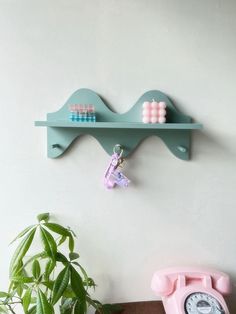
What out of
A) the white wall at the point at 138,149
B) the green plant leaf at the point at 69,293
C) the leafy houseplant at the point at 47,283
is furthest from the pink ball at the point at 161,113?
the green plant leaf at the point at 69,293

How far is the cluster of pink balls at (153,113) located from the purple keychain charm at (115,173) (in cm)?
13

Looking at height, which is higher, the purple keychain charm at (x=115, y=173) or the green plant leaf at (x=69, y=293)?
the purple keychain charm at (x=115, y=173)

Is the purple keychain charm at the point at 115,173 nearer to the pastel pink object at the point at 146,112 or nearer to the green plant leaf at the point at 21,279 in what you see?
the pastel pink object at the point at 146,112

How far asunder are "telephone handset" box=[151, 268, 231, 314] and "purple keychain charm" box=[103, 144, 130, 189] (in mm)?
335

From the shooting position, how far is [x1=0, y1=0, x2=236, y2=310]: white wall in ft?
2.80

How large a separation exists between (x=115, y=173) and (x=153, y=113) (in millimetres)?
227

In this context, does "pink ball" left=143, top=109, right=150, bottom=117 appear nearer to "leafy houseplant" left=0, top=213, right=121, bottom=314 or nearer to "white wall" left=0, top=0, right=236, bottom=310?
"white wall" left=0, top=0, right=236, bottom=310

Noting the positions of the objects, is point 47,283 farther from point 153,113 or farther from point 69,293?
point 153,113

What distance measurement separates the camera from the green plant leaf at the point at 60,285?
70cm

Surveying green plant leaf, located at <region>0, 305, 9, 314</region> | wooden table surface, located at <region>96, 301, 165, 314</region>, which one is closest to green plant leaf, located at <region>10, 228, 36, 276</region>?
green plant leaf, located at <region>0, 305, 9, 314</region>

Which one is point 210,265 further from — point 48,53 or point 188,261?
point 48,53

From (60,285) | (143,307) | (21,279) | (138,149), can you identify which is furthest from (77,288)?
(138,149)

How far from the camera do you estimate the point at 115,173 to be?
887 mm

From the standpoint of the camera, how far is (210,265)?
1.00m
